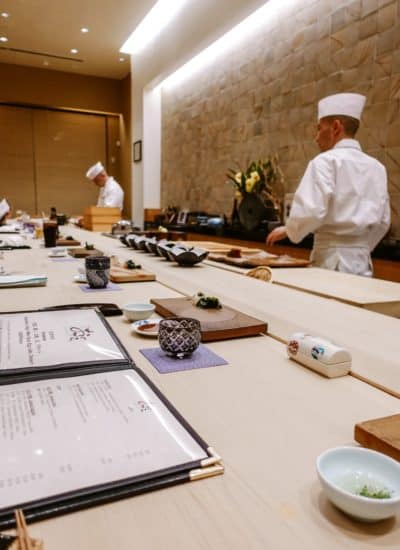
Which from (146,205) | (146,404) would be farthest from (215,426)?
(146,205)

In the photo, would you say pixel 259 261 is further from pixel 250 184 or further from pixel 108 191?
pixel 108 191

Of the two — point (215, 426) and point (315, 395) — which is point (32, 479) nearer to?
point (215, 426)

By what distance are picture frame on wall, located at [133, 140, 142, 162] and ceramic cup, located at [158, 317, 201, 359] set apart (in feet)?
23.6

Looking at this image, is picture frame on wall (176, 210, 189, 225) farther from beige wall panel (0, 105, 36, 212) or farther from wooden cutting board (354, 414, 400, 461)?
wooden cutting board (354, 414, 400, 461)

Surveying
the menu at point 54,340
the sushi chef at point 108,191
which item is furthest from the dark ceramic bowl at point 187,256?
the sushi chef at point 108,191

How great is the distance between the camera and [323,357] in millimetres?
769

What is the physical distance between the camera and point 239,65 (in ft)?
16.6

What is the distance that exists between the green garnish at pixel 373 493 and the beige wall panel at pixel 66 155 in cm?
997

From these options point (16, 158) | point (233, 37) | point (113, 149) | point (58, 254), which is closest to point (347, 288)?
point (58, 254)

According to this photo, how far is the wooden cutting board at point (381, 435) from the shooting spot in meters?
0.50

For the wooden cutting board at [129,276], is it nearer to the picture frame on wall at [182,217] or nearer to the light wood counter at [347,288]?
the light wood counter at [347,288]

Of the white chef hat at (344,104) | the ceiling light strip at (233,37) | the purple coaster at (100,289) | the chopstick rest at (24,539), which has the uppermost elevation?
the ceiling light strip at (233,37)

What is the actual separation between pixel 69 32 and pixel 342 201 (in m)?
5.82

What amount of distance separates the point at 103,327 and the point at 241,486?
572 millimetres
